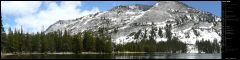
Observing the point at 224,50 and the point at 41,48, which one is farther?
the point at 41,48

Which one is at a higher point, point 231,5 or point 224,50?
point 231,5

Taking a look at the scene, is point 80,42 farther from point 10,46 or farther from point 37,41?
point 10,46

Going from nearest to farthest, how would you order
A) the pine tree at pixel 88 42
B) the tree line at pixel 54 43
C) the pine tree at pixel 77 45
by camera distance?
the tree line at pixel 54 43, the pine tree at pixel 77 45, the pine tree at pixel 88 42

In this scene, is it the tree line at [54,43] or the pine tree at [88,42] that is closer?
the tree line at [54,43]

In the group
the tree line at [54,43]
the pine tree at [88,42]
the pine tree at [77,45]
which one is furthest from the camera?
the pine tree at [88,42]

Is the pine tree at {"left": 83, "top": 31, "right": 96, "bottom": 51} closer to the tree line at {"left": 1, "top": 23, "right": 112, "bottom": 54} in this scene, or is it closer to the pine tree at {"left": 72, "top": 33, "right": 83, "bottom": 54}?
the tree line at {"left": 1, "top": 23, "right": 112, "bottom": 54}

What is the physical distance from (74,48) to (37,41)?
1361 centimetres

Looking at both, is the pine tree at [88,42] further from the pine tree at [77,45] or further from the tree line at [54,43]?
the pine tree at [77,45]

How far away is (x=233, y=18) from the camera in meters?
30.9

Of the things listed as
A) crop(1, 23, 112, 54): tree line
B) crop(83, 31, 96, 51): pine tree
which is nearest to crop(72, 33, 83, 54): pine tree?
crop(1, 23, 112, 54): tree line

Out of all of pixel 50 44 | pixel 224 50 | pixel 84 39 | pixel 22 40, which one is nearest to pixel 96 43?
pixel 84 39

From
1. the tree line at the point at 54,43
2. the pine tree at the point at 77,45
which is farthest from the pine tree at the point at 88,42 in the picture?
the pine tree at the point at 77,45

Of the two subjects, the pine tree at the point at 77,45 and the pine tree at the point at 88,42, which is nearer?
the pine tree at the point at 77,45

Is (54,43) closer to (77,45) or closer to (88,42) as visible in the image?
(77,45)
